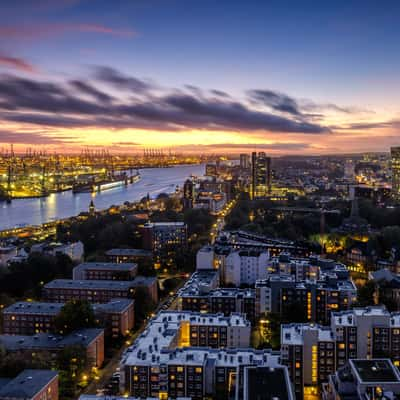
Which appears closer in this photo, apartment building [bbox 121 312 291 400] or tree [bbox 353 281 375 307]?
apartment building [bbox 121 312 291 400]

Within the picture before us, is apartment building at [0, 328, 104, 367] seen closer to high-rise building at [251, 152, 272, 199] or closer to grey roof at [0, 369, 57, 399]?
grey roof at [0, 369, 57, 399]

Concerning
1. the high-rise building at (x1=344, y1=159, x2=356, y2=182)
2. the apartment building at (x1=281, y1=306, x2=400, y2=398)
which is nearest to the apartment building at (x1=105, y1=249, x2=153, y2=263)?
the apartment building at (x1=281, y1=306, x2=400, y2=398)

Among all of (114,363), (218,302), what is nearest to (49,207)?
(218,302)

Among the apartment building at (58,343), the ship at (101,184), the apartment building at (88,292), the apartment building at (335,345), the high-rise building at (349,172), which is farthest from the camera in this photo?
the high-rise building at (349,172)

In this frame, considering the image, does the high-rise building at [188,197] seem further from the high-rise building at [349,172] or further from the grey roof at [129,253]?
the high-rise building at [349,172]

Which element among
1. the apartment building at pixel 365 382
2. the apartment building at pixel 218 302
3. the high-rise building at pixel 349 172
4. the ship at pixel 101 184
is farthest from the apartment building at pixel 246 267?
the high-rise building at pixel 349 172

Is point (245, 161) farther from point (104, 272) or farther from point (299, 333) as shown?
point (299, 333)
